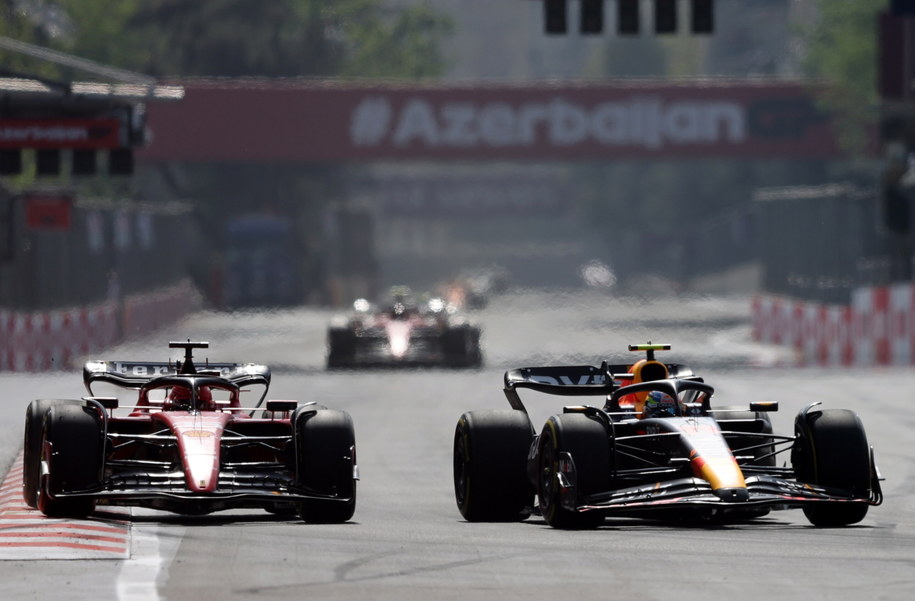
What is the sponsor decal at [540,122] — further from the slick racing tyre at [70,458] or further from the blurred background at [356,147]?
the slick racing tyre at [70,458]

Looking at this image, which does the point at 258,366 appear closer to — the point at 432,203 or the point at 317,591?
the point at 317,591

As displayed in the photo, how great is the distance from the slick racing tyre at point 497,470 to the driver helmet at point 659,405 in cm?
76

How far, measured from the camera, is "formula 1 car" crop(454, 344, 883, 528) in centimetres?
1108

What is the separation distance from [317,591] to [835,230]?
3109cm

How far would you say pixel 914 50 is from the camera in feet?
120

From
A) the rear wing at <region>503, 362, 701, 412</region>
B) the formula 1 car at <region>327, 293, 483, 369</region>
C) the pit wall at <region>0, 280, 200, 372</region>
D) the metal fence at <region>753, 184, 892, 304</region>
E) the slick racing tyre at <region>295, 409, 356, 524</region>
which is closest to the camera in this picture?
the slick racing tyre at <region>295, 409, 356, 524</region>

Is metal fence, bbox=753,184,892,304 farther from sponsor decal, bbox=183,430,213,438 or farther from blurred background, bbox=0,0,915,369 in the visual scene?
sponsor decal, bbox=183,430,213,438

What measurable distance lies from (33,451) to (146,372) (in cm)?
183

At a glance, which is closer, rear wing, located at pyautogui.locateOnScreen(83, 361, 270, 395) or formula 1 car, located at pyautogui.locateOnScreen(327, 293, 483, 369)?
rear wing, located at pyautogui.locateOnScreen(83, 361, 270, 395)

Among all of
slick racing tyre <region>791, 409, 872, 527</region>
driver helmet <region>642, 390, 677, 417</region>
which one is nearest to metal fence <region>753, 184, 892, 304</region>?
driver helmet <region>642, 390, 677, 417</region>

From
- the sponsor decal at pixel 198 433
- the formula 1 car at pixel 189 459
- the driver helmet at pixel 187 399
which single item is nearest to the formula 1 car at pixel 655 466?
the formula 1 car at pixel 189 459

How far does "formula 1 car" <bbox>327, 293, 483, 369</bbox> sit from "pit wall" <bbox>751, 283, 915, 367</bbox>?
6272 mm

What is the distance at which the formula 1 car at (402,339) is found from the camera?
30922mm

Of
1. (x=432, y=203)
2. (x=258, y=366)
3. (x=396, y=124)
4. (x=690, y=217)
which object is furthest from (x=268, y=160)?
(x=432, y=203)
